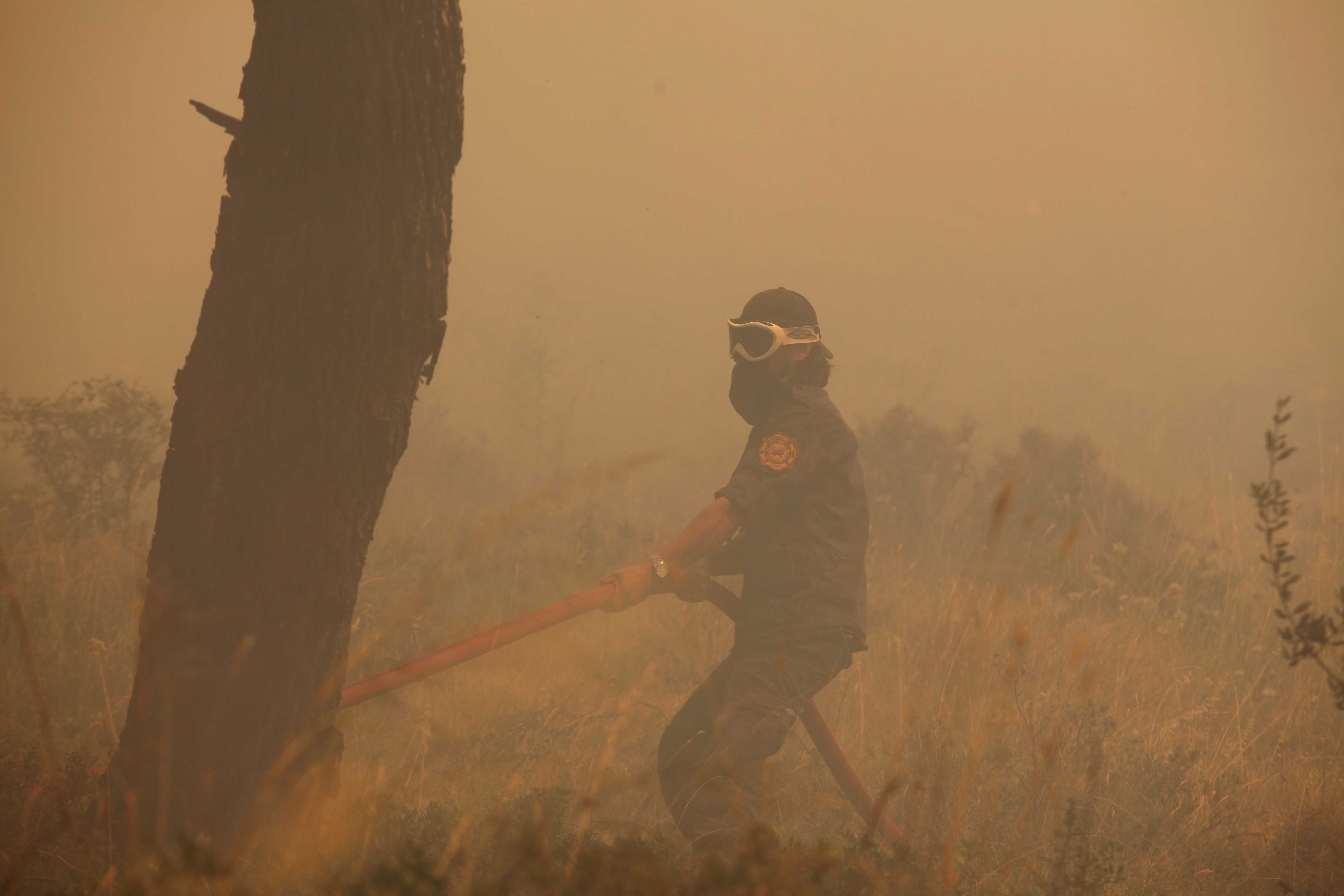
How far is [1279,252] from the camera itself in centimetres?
3045

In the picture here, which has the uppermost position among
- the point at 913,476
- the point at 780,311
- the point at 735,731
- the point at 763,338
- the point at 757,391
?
the point at 780,311

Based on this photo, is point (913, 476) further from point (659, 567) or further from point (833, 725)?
point (659, 567)

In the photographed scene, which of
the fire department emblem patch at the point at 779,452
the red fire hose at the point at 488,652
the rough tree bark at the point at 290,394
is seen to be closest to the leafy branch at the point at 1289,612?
the red fire hose at the point at 488,652

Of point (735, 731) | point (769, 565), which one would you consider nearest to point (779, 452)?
point (769, 565)

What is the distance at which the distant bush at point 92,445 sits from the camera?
18.9 ft

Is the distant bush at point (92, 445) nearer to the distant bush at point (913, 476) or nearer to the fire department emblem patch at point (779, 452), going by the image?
the fire department emblem patch at point (779, 452)

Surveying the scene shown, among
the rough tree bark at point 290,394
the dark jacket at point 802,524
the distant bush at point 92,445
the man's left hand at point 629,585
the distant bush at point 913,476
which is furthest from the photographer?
the distant bush at point 913,476

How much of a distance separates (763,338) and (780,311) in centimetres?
15

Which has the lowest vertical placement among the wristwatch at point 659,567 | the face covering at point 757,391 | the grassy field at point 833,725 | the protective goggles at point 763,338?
the grassy field at point 833,725

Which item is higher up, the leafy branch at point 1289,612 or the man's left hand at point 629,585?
the leafy branch at point 1289,612

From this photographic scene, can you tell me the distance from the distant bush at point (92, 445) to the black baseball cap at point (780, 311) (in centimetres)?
498

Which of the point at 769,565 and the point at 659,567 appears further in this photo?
the point at 769,565

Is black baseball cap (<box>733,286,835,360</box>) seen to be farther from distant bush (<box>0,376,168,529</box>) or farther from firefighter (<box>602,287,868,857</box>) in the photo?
distant bush (<box>0,376,168,529</box>)

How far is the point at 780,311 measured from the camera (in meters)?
Result: 2.97
